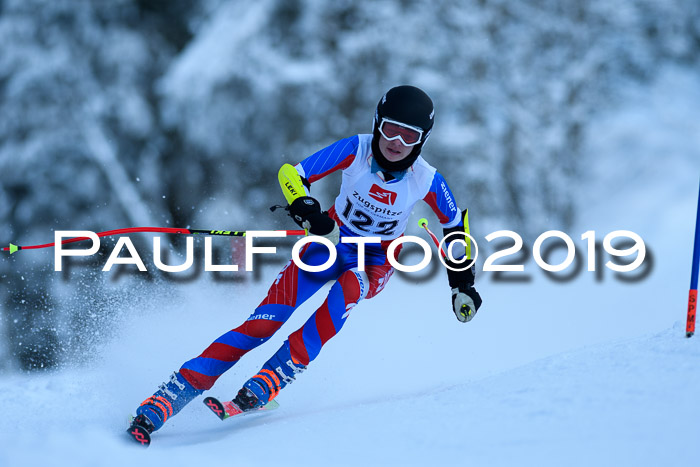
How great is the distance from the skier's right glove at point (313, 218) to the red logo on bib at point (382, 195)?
0.37 meters

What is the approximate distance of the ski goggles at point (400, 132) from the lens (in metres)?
3.62

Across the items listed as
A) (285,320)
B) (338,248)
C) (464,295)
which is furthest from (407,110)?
(285,320)

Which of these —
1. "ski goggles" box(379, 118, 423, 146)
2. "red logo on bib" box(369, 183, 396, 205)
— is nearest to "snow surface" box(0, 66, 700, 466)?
"red logo on bib" box(369, 183, 396, 205)

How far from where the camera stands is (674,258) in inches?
364

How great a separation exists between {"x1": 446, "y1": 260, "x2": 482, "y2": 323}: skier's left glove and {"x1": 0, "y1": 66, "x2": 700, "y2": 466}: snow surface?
13.7 inches

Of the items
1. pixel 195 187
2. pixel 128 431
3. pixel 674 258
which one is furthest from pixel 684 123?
pixel 128 431

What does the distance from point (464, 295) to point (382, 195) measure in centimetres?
66

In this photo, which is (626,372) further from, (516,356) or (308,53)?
(308,53)

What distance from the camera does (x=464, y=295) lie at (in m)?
3.88

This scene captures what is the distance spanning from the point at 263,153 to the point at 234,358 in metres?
8.28

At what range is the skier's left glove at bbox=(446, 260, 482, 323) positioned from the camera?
3850 millimetres

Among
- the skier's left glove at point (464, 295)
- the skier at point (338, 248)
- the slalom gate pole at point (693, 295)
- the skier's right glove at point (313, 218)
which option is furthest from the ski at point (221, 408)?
the slalom gate pole at point (693, 295)

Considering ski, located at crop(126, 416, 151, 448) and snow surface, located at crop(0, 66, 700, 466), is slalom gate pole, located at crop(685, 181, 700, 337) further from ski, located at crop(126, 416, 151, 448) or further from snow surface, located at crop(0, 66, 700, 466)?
ski, located at crop(126, 416, 151, 448)

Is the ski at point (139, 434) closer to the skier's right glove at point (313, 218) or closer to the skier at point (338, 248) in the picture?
the skier at point (338, 248)
